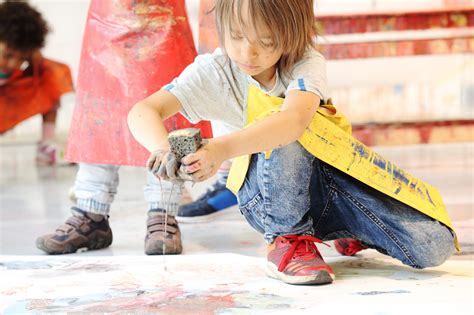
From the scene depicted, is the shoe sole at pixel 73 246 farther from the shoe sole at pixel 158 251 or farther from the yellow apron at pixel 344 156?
the yellow apron at pixel 344 156

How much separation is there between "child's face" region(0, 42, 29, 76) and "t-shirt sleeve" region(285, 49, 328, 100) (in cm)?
262

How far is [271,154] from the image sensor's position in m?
1.47

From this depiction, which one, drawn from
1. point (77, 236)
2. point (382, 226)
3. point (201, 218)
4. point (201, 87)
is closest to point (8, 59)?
point (201, 218)

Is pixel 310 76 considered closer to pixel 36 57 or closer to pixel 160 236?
pixel 160 236

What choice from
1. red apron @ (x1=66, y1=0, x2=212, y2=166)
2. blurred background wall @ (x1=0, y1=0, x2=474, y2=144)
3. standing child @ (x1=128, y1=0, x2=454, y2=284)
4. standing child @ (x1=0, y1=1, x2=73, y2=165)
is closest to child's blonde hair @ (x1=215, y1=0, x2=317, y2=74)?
standing child @ (x1=128, y1=0, x2=454, y2=284)

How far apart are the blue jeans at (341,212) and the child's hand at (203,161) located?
239mm

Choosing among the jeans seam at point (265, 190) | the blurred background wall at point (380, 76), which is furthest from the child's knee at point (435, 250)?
the blurred background wall at point (380, 76)

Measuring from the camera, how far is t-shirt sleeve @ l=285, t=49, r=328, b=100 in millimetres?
1454

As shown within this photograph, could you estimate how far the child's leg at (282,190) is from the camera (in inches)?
57.8

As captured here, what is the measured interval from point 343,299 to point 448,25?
7.30ft

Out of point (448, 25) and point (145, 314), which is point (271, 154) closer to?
point (145, 314)

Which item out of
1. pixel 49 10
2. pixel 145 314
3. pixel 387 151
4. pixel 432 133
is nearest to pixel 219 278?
pixel 145 314

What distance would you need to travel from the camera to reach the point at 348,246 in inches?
67.3

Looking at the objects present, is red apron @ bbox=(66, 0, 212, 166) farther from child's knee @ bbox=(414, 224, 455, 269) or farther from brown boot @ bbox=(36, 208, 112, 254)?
child's knee @ bbox=(414, 224, 455, 269)
